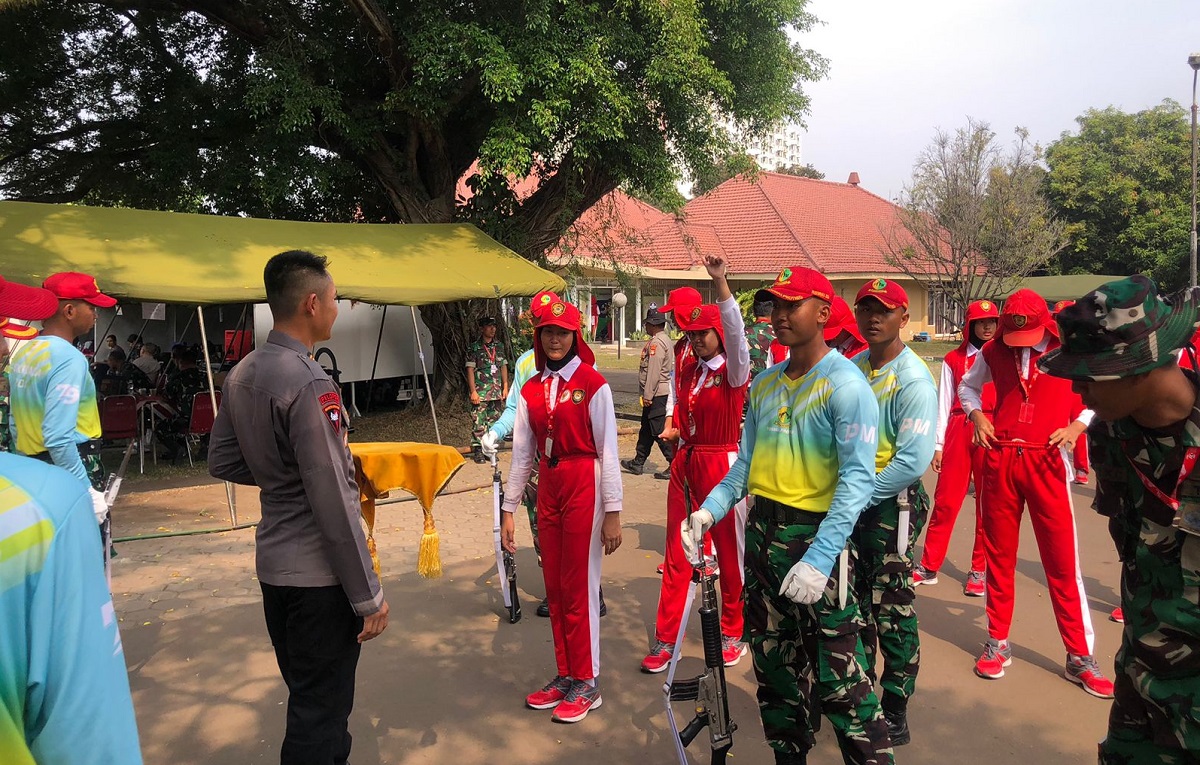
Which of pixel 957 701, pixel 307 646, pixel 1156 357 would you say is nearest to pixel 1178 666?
pixel 1156 357

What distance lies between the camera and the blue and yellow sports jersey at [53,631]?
43.3 inches

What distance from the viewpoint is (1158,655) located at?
2.07 metres

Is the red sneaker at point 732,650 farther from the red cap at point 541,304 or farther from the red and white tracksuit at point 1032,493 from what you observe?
the red cap at point 541,304

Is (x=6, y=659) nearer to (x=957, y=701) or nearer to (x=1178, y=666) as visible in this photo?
(x=1178, y=666)

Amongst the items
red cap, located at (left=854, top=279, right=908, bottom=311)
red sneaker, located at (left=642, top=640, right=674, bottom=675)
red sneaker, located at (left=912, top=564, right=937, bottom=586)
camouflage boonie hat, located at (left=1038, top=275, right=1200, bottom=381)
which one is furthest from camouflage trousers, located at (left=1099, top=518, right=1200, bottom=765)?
red sneaker, located at (left=912, top=564, right=937, bottom=586)

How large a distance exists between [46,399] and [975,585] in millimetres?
6006

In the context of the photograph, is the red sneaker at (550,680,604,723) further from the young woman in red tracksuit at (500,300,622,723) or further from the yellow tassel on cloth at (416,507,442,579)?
the yellow tassel on cloth at (416,507,442,579)

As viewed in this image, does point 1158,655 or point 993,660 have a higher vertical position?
point 1158,655

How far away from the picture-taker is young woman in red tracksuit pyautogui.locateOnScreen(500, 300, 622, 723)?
4023 mm

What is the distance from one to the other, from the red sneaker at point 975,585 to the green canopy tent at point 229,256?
659 cm

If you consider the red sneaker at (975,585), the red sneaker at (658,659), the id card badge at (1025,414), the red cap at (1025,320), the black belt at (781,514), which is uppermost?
the red cap at (1025,320)

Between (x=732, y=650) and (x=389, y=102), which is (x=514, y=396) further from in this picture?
(x=389, y=102)

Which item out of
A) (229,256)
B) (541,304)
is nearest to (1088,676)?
(541,304)

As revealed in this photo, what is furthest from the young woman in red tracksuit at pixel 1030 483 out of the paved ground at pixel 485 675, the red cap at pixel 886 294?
the red cap at pixel 886 294
